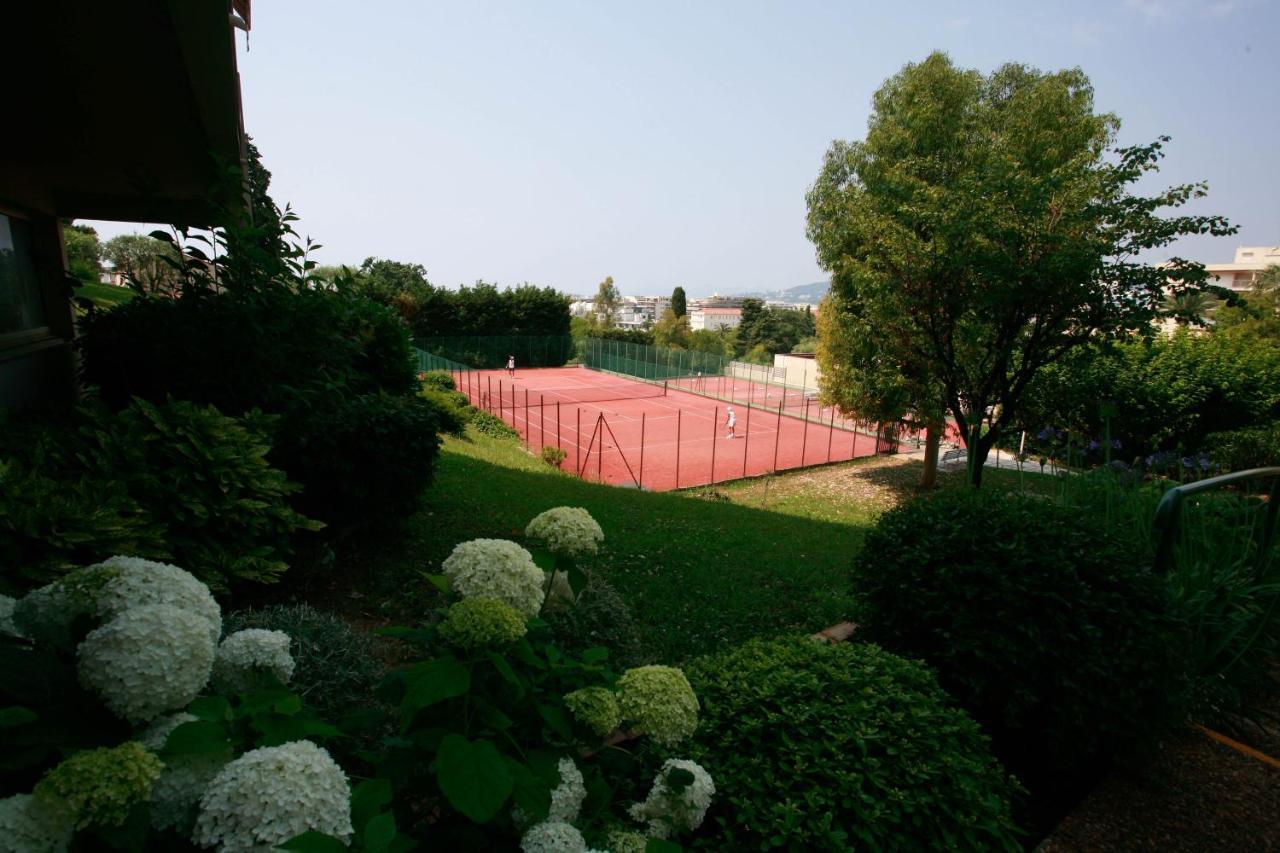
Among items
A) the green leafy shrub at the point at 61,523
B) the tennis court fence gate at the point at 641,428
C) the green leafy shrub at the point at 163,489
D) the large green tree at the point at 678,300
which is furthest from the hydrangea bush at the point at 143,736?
the large green tree at the point at 678,300

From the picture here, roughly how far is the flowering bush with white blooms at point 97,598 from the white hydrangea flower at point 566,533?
2.60ft

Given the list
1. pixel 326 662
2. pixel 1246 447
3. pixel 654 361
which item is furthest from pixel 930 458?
pixel 654 361

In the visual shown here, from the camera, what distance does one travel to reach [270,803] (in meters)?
0.84

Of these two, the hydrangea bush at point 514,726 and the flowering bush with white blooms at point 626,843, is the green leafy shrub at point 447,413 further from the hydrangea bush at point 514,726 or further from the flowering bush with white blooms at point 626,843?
the flowering bush with white blooms at point 626,843

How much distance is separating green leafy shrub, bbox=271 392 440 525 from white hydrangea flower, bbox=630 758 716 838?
329cm

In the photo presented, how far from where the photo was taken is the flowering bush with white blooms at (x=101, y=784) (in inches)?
30.6

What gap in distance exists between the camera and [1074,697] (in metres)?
2.48

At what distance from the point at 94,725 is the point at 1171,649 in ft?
11.5

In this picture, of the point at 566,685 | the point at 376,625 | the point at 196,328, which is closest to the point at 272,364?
the point at 196,328

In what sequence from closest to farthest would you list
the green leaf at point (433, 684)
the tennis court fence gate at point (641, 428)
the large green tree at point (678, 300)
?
1. the green leaf at point (433, 684)
2. the tennis court fence gate at point (641, 428)
3. the large green tree at point (678, 300)

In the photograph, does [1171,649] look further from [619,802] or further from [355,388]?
Answer: [355,388]

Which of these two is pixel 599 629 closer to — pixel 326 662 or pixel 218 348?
pixel 326 662

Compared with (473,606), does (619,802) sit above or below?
below

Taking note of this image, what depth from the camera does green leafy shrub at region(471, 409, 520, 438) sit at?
20.1m
